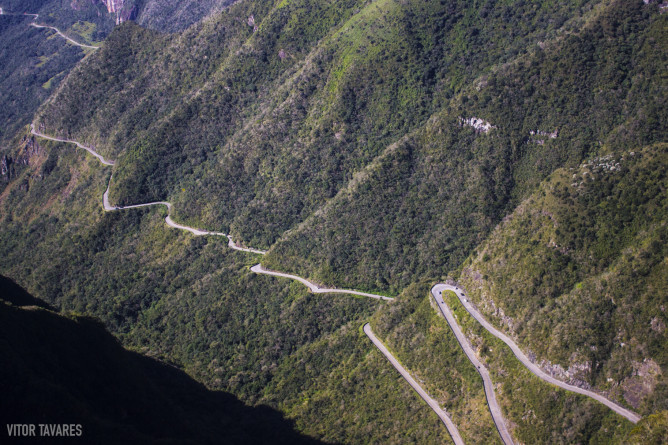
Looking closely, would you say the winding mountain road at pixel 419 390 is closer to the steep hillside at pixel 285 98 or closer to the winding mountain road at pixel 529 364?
the winding mountain road at pixel 529 364

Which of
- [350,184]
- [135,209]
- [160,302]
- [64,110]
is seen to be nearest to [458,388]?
[350,184]

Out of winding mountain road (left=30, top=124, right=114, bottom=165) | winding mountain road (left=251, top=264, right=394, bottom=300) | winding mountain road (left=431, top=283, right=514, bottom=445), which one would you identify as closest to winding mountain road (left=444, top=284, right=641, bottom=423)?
winding mountain road (left=431, top=283, right=514, bottom=445)

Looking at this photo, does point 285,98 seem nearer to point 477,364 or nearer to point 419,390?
point 419,390

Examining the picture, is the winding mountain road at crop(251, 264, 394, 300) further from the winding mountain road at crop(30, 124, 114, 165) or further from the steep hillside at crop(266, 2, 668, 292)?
the winding mountain road at crop(30, 124, 114, 165)

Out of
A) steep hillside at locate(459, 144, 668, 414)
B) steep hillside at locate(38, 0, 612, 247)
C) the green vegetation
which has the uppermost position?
steep hillside at locate(38, 0, 612, 247)

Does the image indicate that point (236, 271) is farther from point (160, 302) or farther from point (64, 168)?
point (64, 168)
